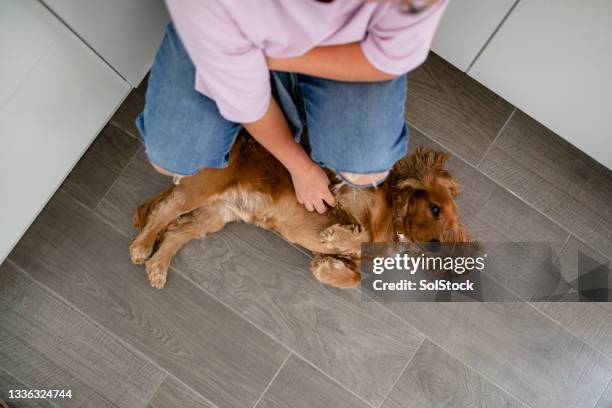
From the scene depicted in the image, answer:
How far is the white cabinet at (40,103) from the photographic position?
106 cm

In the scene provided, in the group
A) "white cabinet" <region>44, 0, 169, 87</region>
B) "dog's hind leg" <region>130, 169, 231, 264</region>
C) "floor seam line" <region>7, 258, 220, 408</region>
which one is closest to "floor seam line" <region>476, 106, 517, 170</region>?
"dog's hind leg" <region>130, 169, 231, 264</region>

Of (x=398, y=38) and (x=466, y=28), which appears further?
(x=466, y=28)

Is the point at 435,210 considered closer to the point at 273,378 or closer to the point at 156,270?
the point at 273,378

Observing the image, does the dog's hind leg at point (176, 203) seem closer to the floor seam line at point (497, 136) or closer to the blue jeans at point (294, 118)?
the blue jeans at point (294, 118)

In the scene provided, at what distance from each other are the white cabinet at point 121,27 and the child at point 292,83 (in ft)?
0.76

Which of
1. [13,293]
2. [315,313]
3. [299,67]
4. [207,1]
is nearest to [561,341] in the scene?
[315,313]

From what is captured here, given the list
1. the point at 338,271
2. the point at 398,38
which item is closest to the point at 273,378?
the point at 338,271

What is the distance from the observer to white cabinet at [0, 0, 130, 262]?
1.06m

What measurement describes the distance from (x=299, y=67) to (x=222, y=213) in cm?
72

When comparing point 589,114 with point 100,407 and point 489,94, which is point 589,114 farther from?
point 100,407

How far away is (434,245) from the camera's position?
1.42 meters

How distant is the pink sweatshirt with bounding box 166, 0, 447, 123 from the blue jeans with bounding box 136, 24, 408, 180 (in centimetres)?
15

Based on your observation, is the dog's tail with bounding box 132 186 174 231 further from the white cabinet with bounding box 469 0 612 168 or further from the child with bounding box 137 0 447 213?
the white cabinet with bounding box 469 0 612 168

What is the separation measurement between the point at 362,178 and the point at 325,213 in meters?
0.23
